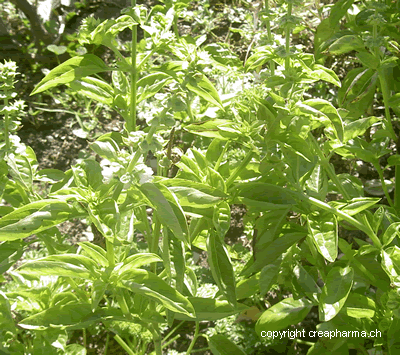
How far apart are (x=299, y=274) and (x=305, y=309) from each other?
12 centimetres

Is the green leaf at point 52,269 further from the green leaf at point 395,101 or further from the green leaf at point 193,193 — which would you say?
the green leaf at point 395,101

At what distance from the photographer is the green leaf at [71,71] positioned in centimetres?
89

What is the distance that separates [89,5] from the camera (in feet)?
9.23

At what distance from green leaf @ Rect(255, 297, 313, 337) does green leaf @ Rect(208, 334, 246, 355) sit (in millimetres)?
183

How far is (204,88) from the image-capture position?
94cm

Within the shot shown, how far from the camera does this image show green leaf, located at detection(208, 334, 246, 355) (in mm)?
1217

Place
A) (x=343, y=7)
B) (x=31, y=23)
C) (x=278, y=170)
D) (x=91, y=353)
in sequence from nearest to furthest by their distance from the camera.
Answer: (x=278, y=170) < (x=343, y=7) < (x=91, y=353) < (x=31, y=23)

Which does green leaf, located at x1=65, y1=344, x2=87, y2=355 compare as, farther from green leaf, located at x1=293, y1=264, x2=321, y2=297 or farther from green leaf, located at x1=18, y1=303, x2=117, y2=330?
green leaf, located at x1=293, y1=264, x2=321, y2=297

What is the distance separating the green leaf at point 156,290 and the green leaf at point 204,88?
383 mm

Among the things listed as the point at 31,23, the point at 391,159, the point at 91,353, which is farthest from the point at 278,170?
the point at 31,23

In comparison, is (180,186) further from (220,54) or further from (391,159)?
(391,159)

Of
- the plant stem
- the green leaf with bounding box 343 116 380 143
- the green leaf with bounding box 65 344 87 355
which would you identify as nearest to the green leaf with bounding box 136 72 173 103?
the plant stem

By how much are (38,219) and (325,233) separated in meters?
0.59

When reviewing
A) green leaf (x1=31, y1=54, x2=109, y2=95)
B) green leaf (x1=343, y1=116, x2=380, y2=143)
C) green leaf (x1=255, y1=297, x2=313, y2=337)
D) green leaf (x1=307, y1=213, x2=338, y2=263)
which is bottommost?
green leaf (x1=255, y1=297, x2=313, y2=337)
